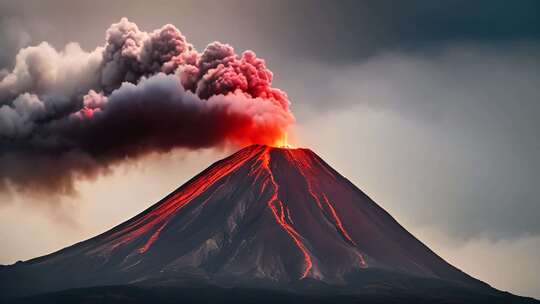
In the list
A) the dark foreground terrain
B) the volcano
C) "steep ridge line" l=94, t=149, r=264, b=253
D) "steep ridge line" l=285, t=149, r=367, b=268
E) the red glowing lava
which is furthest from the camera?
"steep ridge line" l=94, t=149, r=264, b=253

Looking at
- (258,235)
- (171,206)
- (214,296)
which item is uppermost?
(171,206)

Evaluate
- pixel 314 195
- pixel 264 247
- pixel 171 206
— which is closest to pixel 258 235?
pixel 264 247

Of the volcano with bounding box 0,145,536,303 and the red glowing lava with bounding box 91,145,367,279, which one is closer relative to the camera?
the volcano with bounding box 0,145,536,303

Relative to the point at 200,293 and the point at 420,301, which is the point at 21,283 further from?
the point at 420,301

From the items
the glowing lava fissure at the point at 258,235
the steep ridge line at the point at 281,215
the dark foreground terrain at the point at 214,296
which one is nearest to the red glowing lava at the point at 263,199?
the steep ridge line at the point at 281,215

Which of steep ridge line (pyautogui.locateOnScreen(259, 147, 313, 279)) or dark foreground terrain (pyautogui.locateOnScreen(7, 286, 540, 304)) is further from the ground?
steep ridge line (pyautogui.locateOnScreen(259, 147, 313, 279))

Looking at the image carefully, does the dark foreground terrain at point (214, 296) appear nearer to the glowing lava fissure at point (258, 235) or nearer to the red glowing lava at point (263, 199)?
the glowing lava fissure at point (258, 235)

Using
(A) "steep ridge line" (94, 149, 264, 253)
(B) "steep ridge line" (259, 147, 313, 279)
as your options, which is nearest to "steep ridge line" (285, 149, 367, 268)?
(B) "steep ridge line" (259, 147, 313, 279)

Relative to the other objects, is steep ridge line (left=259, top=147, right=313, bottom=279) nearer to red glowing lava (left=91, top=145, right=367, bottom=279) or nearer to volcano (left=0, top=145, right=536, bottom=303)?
red glowing lava (left=91, top=145, right=367, bottom=279)

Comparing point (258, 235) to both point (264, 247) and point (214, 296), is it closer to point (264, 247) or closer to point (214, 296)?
point (264, 247)

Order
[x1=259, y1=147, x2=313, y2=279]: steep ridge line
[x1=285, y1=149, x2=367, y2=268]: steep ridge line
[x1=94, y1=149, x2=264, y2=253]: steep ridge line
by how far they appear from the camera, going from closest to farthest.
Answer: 1. [x1=259, y1=147, x2=313, y2=279]: steep ridge line
2. [x1=285, y1=149, x2=367, y2=268]: steep ridge line
3. [x1=94, y1=149, x2=264, y2=253]: steep ridge line
